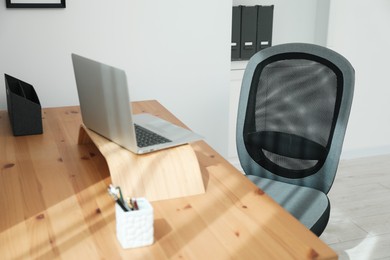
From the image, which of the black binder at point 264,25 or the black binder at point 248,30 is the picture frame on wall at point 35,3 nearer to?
the black binder at point 248,30

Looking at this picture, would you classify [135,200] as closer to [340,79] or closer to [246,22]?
[340,79]

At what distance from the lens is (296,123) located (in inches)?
77.4

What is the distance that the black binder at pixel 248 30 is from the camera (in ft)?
10.6

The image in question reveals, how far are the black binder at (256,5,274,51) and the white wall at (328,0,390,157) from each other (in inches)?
17.1

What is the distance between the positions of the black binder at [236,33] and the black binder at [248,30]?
2cm

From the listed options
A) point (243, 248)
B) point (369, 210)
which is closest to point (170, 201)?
point (243, 248)

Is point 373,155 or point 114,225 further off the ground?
point 114,225

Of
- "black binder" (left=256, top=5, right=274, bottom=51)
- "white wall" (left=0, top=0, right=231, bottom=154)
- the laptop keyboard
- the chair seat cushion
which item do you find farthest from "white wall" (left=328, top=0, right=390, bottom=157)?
the laptop keyboard

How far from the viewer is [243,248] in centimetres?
111

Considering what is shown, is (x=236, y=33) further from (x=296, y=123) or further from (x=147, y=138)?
(x=147, y=138)

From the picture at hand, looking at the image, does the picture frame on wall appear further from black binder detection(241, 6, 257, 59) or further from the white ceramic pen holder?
the white ceramic pen holder

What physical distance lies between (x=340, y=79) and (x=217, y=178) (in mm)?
633

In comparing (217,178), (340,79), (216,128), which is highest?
(340,79)

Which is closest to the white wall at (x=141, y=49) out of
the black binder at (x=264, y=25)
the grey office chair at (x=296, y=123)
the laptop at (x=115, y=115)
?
the black binder at (x=264, y=25)
